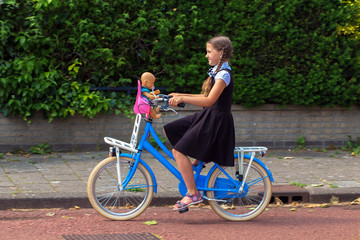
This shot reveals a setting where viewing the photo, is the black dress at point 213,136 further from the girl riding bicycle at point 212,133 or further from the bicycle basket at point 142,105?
the bicycle basket at point 142,105

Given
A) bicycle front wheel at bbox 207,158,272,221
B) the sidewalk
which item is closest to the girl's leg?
bicycle front wheel at bbox 207,158,272,221

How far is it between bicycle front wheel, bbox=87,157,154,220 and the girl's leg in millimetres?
336

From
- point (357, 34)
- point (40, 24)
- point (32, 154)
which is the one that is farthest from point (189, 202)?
point (357, 34)

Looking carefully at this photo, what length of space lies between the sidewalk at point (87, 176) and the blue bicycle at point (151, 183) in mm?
658

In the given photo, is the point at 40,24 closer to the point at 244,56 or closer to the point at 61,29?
the point at 61,29

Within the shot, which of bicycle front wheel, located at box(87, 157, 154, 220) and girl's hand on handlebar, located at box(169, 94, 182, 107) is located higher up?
girl's hand on handlebar, located at box(169, 94, 182, 107)

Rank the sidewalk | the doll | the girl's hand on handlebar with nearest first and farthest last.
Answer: the girl's hand on handlebar < the doll < the sidewalk

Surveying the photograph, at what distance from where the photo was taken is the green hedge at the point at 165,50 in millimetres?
8234

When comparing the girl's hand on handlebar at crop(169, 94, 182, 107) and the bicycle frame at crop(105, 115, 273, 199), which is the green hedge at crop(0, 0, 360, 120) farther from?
the girl's hand on handlebar at crop(169, 94, 182, 107)

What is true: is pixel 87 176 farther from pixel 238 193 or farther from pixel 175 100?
pixel 175 100

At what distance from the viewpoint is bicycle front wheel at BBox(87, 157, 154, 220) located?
5292 millimetres

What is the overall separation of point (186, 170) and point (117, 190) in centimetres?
70

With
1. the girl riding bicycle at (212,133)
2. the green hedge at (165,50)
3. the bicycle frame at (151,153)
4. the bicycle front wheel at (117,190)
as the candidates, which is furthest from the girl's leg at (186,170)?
the green hedge at (165,50)

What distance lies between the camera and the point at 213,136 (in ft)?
17.3
